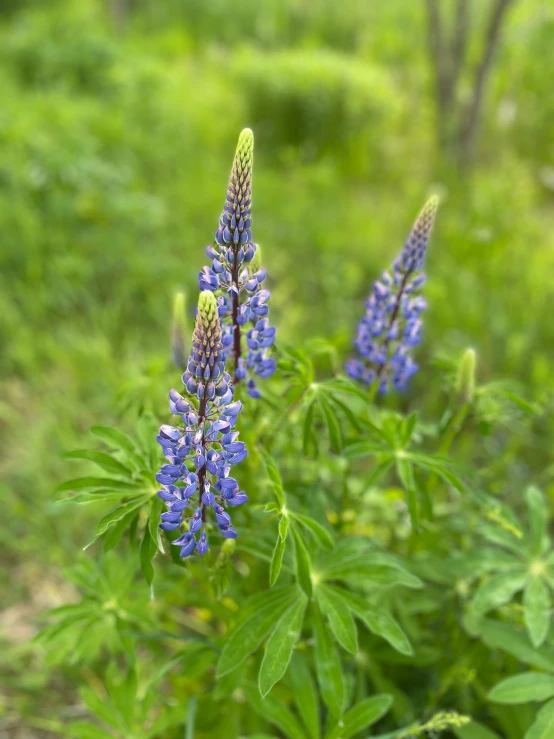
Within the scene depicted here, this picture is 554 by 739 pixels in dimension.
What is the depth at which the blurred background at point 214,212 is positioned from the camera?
114 inches

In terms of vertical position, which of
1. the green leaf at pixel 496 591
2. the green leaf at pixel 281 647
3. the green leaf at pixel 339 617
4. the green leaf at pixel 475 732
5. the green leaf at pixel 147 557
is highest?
the green leaf at pixel 147 557

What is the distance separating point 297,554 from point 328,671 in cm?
28

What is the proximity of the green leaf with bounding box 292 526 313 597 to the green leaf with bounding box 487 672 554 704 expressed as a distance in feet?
1.63

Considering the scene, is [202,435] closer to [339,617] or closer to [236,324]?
[236,324]

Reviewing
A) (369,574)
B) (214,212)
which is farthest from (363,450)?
(214,212)

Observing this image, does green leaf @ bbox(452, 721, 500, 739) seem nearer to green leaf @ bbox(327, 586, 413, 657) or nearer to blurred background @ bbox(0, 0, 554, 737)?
green leaf @ bbox(327, 586, 413, 657)

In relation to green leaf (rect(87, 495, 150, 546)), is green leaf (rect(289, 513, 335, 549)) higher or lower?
lower

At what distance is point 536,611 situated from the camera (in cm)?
165

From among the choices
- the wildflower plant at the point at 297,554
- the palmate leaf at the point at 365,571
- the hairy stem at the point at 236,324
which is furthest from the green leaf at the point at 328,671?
the hairy stem at the point at 236,324

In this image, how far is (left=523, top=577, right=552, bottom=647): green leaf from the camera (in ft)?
5.23

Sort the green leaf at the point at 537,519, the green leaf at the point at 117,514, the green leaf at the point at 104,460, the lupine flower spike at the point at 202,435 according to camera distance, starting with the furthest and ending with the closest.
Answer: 1. the green leaf at the point at 537,519
2. the green leaf at the point at 104,460
3. the green leaf at the point at 117,514
4. the lupine flower spike at the point at 202,435

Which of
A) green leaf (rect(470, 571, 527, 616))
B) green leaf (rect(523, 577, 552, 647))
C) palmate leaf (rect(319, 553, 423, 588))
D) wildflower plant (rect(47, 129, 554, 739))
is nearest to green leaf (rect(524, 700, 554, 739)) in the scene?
wildflower plant (rect(47, 129, 554, 739))

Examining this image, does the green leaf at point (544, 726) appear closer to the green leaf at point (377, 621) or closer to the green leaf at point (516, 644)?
the green leaf at point (516, 644)

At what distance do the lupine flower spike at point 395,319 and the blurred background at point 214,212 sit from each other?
140mm
